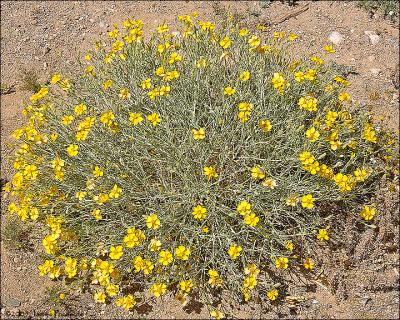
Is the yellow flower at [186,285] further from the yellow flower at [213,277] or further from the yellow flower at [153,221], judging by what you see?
the yellow flower at [153,221]

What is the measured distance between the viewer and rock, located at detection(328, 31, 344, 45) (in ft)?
17.6

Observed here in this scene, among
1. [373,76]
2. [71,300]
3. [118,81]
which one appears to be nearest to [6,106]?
[118,81]

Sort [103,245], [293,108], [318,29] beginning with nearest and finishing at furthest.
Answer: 1. [103,245]
2. [293,108]
3. [318,29]

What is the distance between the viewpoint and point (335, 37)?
17.7 ft

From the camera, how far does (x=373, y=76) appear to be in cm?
495

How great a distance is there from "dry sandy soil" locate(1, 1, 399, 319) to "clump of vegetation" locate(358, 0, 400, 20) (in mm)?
118

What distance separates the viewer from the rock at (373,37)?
210 inches

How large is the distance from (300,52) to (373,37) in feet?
3.48

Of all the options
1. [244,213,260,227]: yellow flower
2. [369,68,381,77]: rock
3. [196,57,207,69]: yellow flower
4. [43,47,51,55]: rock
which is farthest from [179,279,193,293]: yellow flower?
[43,47,51,55]: rock

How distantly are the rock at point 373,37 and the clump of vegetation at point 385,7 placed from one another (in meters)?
0.46

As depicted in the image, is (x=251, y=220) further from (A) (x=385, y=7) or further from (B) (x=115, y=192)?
(A) (x=385, y=7)

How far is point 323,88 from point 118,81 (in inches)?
79.4

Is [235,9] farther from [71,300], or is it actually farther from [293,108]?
[71,300]

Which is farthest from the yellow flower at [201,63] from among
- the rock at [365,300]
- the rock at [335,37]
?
the rock at [335,37]
